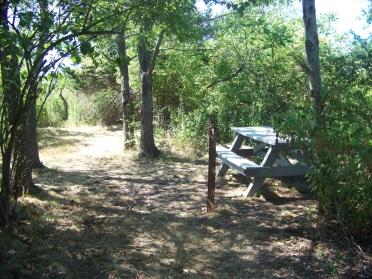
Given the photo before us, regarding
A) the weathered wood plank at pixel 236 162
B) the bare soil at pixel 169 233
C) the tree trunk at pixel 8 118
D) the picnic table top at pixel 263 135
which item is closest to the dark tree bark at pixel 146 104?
the bare soil at pixel 169 233

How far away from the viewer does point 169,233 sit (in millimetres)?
4121

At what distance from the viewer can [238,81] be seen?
9.13 m

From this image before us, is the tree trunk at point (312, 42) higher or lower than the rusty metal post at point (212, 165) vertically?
higher

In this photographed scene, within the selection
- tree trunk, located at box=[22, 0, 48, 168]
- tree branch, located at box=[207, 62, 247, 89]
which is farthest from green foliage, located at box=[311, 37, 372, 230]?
tree branch, located at box=[207, 62, 247, 89]

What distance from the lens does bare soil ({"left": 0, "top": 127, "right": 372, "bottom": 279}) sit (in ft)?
10.8

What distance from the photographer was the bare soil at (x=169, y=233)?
10.8 feet

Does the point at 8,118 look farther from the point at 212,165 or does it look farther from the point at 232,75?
the point at 232,75

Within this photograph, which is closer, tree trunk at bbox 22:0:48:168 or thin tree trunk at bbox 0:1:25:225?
thin tree trunk at bbox 0:1:25:225

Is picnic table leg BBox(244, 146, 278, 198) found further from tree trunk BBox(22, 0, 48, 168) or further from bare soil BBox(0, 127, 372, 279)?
tree trunk BBox(22, 0, 48, 168)

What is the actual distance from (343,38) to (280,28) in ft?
7.17

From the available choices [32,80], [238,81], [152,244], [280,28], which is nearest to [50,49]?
[32,80]

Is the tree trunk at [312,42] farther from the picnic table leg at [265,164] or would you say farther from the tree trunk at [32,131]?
the tree trunk at [32,131]

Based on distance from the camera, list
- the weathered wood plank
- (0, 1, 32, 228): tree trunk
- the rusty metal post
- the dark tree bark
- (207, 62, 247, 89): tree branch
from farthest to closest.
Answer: (207, 62, 247, 89): tree branch
the dark tree bark
the weathered wood plank
the rusty metal post
(0, 1, 32, 228): tree trunk

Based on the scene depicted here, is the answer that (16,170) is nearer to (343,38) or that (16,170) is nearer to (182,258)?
(182,258)
